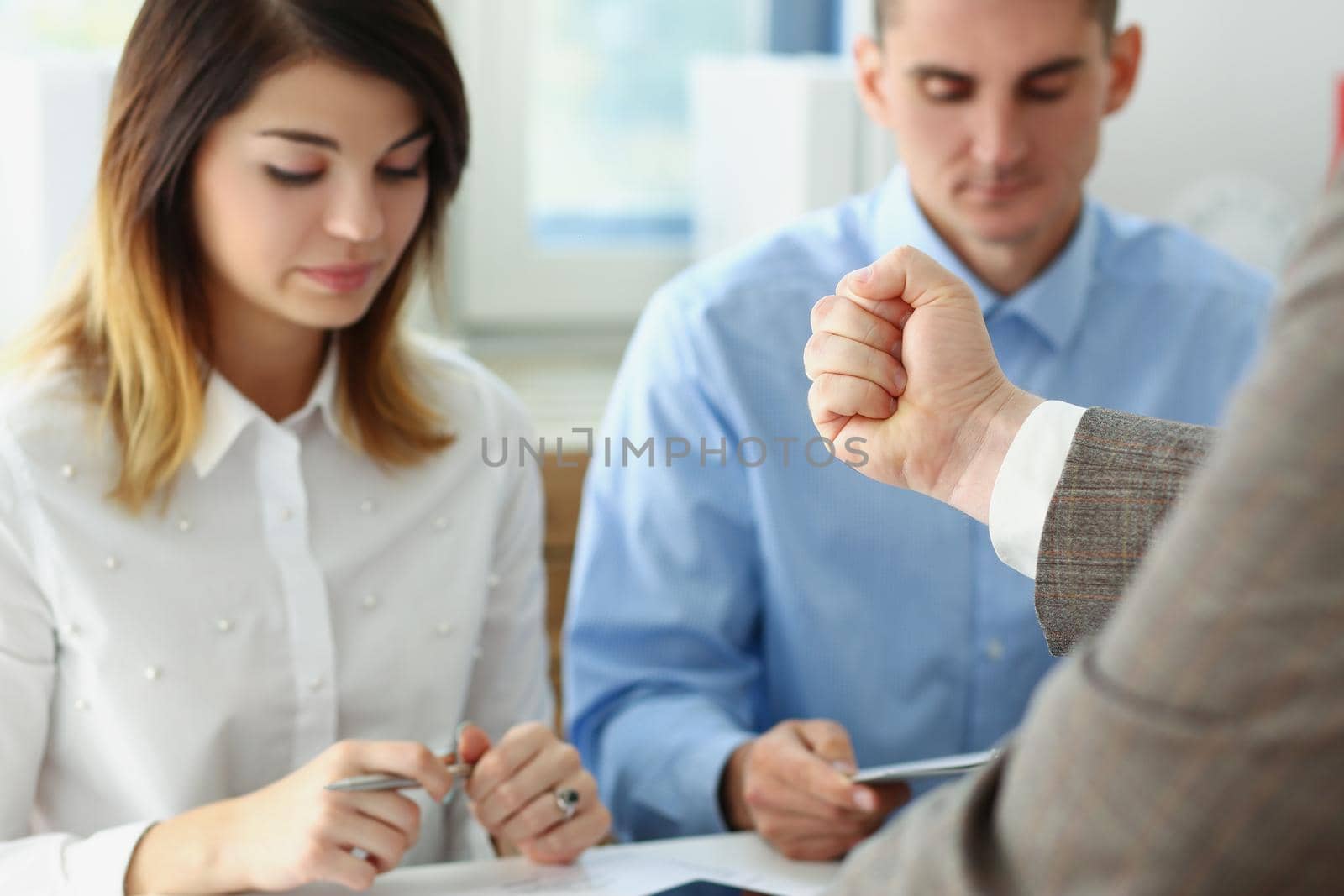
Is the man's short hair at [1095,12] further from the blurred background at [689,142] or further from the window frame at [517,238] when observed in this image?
the window frame at [517,238]

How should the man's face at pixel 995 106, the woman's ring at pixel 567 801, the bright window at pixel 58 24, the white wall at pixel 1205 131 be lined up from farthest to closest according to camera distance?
the white wall at pixel 1205 131
the bright window at pixel 58 24
the man's face at pixel 995 106
the woman's ring at pixel 567 801

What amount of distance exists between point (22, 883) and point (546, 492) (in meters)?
0.93

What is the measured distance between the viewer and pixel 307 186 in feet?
3.44

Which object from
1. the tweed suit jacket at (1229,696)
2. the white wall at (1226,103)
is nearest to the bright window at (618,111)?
the white wall at (1226,103)

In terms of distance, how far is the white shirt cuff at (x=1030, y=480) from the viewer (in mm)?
711

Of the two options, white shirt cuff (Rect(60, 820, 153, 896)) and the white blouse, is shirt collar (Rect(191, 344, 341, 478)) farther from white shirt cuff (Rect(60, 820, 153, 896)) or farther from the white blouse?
white shirt cuff (Rect(60, 820, 153, 896))

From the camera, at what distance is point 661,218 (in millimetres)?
2160

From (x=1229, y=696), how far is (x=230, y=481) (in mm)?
866

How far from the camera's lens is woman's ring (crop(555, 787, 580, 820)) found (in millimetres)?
952

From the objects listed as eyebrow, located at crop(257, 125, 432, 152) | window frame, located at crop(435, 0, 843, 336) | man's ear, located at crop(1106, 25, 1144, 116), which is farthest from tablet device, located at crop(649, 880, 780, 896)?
window frame, located at crop(435, 0, 843, 336)

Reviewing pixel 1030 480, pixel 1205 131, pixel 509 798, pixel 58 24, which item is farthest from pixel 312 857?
pixel 1205 131

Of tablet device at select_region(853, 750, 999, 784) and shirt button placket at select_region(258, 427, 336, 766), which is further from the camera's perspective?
shirt button placket at select_region(258, 427, 336, 766)

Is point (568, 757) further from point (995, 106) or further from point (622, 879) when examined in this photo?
point (995, 106)

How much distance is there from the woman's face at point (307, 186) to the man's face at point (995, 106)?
0.45 metres
